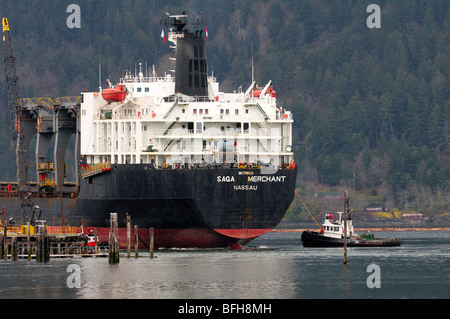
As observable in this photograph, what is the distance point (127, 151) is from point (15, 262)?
15.7 m

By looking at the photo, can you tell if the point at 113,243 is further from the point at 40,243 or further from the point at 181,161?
the point at 181,161

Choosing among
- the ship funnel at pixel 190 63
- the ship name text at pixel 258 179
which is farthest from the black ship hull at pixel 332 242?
the ship funnel at pixel 190 63

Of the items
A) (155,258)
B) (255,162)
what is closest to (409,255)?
(255,162)

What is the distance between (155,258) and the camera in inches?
3866

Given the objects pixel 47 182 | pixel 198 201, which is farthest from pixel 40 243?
pixel 47 182

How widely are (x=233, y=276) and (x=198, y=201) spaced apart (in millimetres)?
18296

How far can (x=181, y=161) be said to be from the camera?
105 metres

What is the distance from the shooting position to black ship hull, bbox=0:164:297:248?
102 m

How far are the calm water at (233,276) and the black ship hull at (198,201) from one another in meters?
1.75

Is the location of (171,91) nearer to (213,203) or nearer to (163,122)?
(163,122)

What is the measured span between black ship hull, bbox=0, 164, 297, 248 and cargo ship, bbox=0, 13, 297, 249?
0.26 feet

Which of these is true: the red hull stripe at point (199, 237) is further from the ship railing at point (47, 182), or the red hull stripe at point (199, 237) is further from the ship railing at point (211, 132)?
the ship railing at point (47, 182)

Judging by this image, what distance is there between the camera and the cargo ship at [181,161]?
335ft
